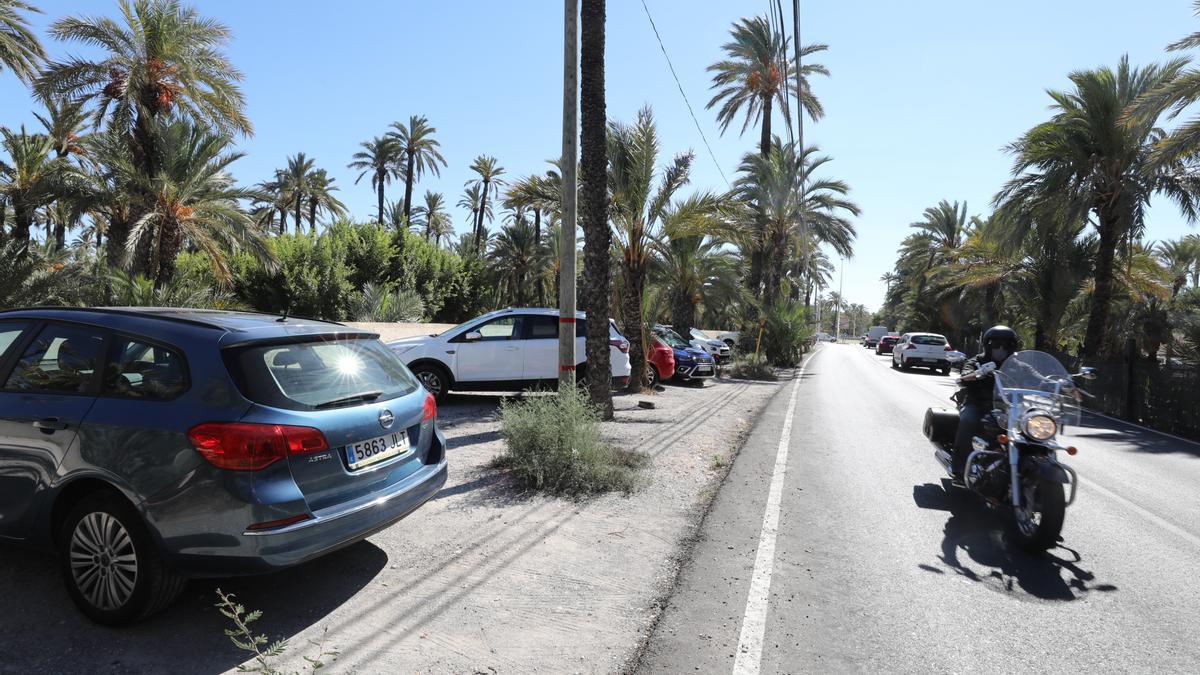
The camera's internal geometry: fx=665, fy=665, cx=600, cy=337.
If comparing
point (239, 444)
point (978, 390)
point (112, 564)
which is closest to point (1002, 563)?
point (978, 390)

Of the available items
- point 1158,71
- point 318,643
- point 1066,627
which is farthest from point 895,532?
point 1158,71

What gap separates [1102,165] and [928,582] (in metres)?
19.6

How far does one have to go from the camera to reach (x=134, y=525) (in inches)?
127

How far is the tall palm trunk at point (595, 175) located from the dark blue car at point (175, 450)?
6.09m

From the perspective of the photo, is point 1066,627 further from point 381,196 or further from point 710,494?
point 381,196

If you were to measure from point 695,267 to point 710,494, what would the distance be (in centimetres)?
1832

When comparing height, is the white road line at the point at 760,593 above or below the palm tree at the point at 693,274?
below

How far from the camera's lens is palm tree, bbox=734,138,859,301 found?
97.0ft

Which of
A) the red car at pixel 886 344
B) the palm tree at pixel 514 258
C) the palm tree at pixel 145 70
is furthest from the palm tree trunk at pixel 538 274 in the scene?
the red car at pixel 886 344

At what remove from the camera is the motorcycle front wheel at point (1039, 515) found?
15.2ft

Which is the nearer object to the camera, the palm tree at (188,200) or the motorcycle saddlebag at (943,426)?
the motorcycle saddlebag at (943,426)

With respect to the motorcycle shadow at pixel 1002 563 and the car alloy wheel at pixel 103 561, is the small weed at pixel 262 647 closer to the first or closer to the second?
the car alloy wheel at pixel 103 561

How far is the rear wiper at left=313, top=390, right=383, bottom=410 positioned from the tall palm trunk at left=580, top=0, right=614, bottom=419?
602 centimetres

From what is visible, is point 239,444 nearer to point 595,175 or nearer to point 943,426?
point 943,426
